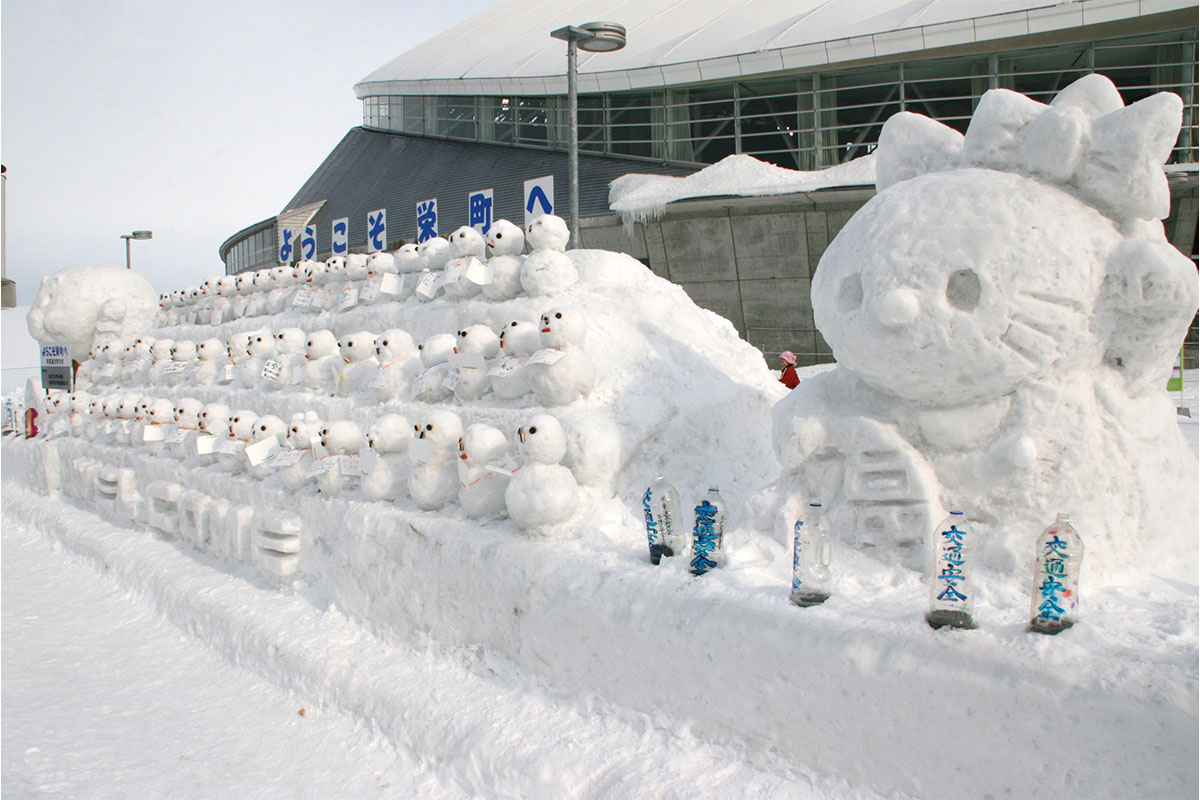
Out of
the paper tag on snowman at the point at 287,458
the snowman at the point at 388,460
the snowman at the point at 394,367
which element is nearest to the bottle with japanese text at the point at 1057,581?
the snowman at the point at 388,460

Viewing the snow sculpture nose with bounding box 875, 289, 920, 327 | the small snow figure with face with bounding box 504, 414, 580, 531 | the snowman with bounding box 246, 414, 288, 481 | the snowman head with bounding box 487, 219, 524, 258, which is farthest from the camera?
the snowman with bounding box 246, 414, 288, 481

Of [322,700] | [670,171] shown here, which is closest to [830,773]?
[322,700]

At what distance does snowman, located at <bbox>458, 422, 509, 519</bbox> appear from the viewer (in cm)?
393

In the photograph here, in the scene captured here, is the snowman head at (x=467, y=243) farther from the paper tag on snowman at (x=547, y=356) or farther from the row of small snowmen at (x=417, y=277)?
the paper tag on snowman at (x=547, y=356)

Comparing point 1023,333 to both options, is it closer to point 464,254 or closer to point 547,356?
point 547,356

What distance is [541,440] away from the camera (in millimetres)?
3715

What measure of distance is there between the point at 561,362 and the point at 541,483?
737mm

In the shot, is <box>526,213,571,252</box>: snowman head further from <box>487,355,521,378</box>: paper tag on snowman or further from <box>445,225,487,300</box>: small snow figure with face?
<box>487,355,521,378</box>: paper tag on snowman

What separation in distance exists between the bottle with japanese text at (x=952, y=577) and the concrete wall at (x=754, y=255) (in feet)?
33.0

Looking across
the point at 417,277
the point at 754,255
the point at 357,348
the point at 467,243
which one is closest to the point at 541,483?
the point at 467,243

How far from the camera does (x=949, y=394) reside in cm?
294

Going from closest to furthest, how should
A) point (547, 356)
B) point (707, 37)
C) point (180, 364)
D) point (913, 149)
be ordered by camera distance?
point (913, 149)
point (547, 356)
point (180, 364)
point (707, 37)

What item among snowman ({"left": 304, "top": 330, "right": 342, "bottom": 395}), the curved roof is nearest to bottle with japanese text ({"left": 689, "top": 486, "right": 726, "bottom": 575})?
snowman ({"left": 304, "top": 330, "right": 342, "bottom": 395})

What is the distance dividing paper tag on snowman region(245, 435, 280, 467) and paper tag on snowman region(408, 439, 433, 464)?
156cm
